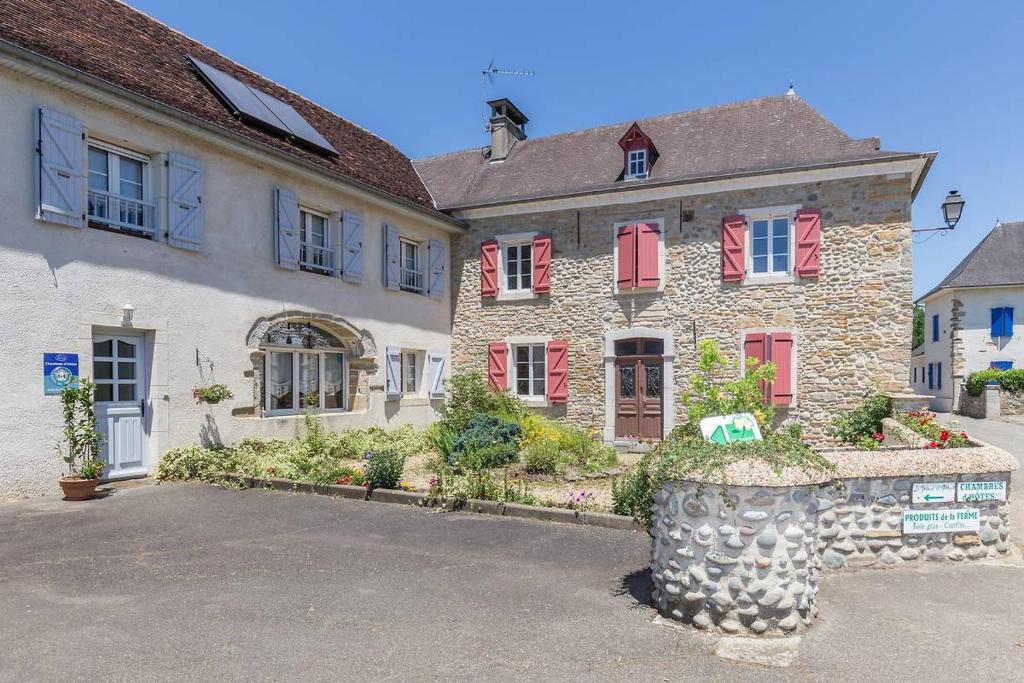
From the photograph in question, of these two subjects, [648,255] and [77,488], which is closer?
[77,488]

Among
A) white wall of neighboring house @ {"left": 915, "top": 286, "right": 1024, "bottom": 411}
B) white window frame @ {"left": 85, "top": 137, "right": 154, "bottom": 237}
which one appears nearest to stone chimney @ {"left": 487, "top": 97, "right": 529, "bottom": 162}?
white window frame @ {"left": 85, "top": 137, "right": 154, "bottom": 237}

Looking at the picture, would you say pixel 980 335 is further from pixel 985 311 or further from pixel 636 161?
pixel 636 161

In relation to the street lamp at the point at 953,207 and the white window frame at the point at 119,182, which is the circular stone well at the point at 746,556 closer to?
the white window frame at the point at 119,182

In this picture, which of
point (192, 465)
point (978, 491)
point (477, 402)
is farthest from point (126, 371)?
point (978, 491)

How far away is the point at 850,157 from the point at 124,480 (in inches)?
489

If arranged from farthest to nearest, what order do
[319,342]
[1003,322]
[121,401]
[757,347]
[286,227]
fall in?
[1003,322]
[757,347]
[319,342]
[286,227]
[121,401]

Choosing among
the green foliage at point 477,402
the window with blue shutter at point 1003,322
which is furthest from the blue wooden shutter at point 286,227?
the window with blue shutter at point 1003,322

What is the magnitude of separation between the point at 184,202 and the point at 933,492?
9.28 m

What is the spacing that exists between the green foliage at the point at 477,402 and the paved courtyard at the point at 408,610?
5723 mm

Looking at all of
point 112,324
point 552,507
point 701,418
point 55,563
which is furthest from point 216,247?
point 701,418

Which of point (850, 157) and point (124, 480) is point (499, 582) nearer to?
point (124, 480)

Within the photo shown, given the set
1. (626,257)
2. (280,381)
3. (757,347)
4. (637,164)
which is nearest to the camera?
(280,381)

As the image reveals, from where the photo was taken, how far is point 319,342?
37.7 feet

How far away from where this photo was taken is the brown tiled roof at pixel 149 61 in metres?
8.05
